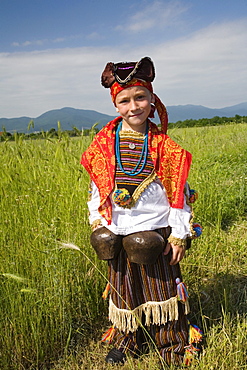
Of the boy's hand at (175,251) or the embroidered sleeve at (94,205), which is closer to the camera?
the boy's hand at (175,251)

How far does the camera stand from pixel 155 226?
1767 millimetres

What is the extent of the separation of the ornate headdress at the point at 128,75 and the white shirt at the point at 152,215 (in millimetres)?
463

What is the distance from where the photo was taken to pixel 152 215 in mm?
1768

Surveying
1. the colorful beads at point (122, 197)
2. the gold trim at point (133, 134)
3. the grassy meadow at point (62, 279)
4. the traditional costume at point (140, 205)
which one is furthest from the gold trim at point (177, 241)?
the gold trim at point (133, 134)

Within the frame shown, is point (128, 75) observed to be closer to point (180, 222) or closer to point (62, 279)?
point (180, 222)

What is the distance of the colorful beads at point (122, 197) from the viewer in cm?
171

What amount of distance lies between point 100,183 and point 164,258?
19.4 inches

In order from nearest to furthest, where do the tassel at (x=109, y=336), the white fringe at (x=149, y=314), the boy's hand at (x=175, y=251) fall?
1. the boy's hand at (x=175, y=251)
2. the white fringe at (x=149, y=314)
3. the tassel at (x=109, y=336)

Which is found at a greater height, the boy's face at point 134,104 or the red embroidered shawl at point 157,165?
the boy's face at point 134,104

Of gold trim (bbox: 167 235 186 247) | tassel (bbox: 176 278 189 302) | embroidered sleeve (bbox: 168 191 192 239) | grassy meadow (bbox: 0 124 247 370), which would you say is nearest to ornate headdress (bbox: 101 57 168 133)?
embroidered sleeve (bbox: 168 191 192 239)

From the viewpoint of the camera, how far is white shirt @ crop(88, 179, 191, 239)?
176 cm

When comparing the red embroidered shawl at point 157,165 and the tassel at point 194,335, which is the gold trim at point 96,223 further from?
the tassel at point 194,335

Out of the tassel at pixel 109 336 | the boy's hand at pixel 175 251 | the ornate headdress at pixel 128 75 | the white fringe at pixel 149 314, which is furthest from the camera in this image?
the tassel at pixel 109 336

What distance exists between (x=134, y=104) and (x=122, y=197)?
432 mm
